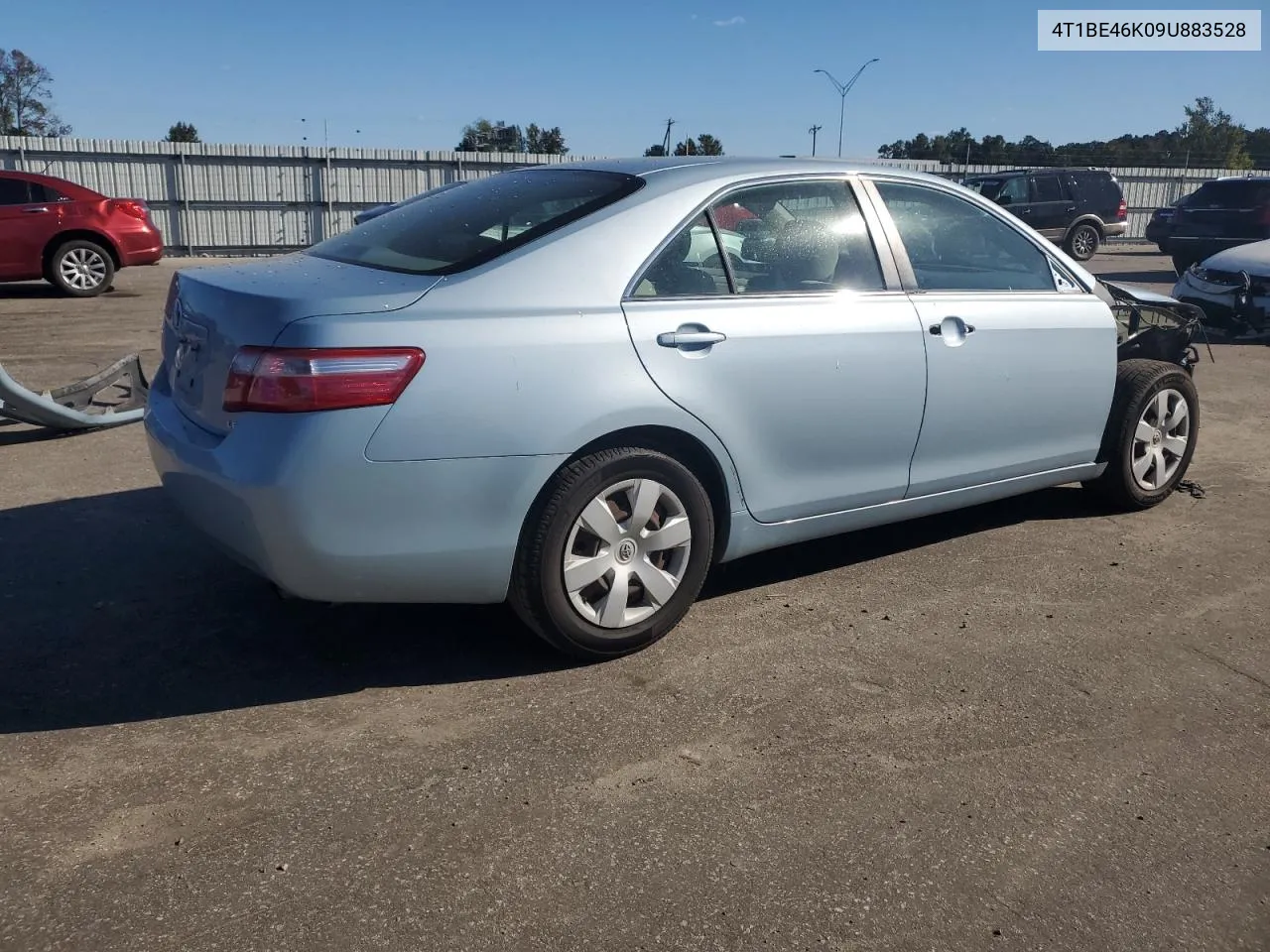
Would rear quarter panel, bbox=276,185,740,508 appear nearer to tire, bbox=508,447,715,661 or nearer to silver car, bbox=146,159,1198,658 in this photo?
silver car, bbox=146,159,1198,658

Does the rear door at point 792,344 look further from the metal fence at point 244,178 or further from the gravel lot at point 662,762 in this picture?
the metal fence at point 244,178

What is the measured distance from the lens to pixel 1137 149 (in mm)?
42125

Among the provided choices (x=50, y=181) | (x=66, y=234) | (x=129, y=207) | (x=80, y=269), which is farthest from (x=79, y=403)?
(x=129, y=207)

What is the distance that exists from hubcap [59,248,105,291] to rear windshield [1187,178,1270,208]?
16584mm

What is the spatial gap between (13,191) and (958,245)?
1303cm

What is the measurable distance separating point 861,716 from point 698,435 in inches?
40.0

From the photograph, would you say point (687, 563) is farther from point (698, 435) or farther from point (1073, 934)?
point (1073, 934)

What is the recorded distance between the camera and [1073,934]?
2.41 meters

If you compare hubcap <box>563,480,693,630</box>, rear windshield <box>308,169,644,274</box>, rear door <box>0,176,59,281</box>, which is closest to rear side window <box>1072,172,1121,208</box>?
rear door <box>0,176,59,281</box>

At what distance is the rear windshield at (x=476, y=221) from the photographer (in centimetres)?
359

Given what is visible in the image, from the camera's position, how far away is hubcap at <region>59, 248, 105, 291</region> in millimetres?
14250

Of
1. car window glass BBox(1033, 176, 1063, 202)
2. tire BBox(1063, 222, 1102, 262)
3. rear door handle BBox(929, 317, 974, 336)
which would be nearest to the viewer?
rear door handle BBox(929, 317, 974, 336)

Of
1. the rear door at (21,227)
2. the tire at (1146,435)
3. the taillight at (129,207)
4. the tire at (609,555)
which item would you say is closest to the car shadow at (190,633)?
the tire at (609,555)

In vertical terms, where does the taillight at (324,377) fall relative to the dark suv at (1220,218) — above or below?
below
